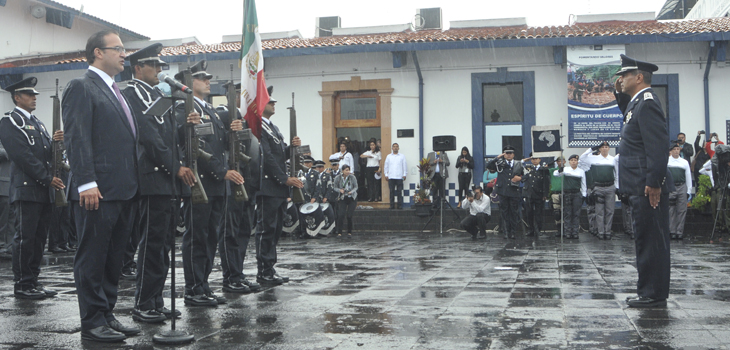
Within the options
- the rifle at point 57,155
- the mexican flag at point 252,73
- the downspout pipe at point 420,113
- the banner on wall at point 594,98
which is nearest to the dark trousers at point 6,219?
the rifle at point 57,155

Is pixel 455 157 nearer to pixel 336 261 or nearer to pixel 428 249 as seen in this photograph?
pixel 428 249

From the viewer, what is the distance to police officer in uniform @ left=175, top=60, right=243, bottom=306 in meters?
5.59

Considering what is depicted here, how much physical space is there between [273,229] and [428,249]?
490 cm

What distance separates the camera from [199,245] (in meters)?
5.70

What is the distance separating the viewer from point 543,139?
14547 mm

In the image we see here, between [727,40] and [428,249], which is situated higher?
[727,40]

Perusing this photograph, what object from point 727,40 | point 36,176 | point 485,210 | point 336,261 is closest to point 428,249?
point 336,261

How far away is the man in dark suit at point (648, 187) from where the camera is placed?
5.43 m

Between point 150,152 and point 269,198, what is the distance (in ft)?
7.26

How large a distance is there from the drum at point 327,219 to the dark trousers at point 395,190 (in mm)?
3864

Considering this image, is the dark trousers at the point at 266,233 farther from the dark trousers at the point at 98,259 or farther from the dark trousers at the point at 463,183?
the dark trousers at the point at 463,183

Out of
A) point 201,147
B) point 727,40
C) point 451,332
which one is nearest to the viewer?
point 451,332

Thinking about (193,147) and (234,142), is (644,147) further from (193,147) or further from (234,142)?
(193,147)

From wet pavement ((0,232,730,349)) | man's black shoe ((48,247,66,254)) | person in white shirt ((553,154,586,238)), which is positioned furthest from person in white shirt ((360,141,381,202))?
wet pavement ((0,232,730,349))
